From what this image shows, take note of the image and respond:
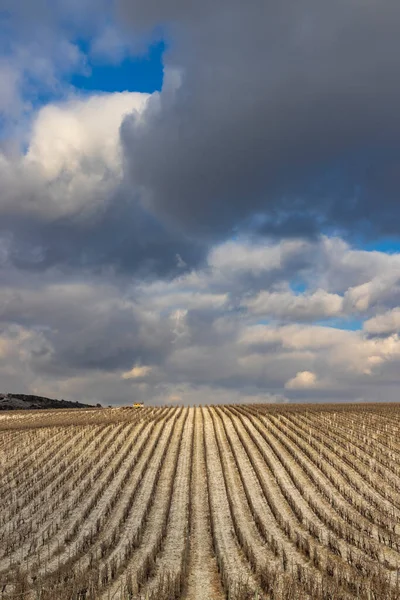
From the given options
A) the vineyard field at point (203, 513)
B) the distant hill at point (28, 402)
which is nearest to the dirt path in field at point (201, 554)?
the vineyard field at point (203, 513)

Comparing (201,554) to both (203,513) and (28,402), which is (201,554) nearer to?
(203,513)

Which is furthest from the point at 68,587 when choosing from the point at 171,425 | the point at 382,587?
the point at 171,425

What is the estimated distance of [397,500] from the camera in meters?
29.7

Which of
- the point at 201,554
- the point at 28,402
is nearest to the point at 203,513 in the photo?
the point at 201,554

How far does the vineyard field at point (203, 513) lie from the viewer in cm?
1952

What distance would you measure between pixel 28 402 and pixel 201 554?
93.3 meters

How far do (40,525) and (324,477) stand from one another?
1614 cm

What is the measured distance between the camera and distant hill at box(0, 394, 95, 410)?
104 m

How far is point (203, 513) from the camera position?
28859mm

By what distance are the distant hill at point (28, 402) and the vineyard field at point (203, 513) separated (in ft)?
184

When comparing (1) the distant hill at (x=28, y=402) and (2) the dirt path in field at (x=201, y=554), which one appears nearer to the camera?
(2) the dirt path in field at (x=201, y=554)

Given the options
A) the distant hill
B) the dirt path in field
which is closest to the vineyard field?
the dirt path in field

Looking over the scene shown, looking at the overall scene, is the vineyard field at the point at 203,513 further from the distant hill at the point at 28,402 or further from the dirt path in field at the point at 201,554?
the distant hill at the point at 28,402

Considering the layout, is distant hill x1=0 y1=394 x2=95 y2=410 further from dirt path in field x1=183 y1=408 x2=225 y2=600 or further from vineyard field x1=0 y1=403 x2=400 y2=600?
dirt path in field x1=183 y1=408 x2=225 y2=600
